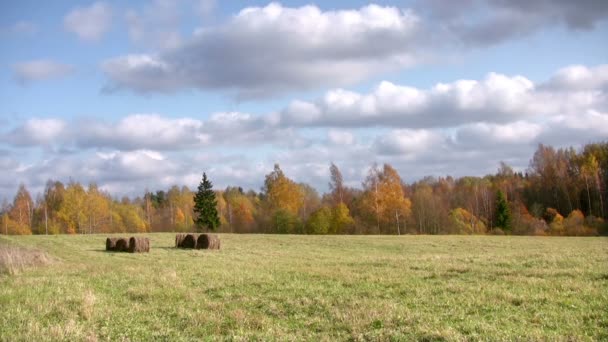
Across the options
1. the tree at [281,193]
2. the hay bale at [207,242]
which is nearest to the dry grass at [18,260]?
the hay bale at [207,242]

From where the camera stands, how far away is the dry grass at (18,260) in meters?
22.1

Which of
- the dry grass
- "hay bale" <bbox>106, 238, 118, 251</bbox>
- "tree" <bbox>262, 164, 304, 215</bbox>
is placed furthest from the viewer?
"tree" <bbox>262, 164, 304, 215</bbox>

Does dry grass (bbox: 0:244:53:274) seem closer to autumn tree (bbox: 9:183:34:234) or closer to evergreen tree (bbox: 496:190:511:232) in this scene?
evergreen tree (bbox: 496:190:511:232)

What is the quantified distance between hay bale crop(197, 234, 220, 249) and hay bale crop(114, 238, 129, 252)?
520 centimetres

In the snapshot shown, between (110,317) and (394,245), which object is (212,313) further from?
(394,245)

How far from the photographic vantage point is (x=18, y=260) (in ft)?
78.1

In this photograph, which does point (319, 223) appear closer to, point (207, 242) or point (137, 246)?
point (207, 242)

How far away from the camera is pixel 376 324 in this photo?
34.7 feet

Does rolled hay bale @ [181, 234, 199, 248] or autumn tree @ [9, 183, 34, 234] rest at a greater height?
autumn tree @ [9, 183, 34, 234]

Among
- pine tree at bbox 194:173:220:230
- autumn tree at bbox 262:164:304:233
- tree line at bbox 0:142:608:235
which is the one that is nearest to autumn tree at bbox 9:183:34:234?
tree line at bbox 0:142:608:235

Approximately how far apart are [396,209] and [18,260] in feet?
194

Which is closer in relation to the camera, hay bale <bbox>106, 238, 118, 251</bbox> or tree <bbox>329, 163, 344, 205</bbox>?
hay bale <bbox>106, 238, 118, 251</bbox>

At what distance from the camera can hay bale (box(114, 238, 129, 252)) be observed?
3547 centimetres

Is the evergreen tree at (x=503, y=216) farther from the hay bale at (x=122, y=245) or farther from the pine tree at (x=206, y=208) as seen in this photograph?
the hay bale at (x=122, y=245)
